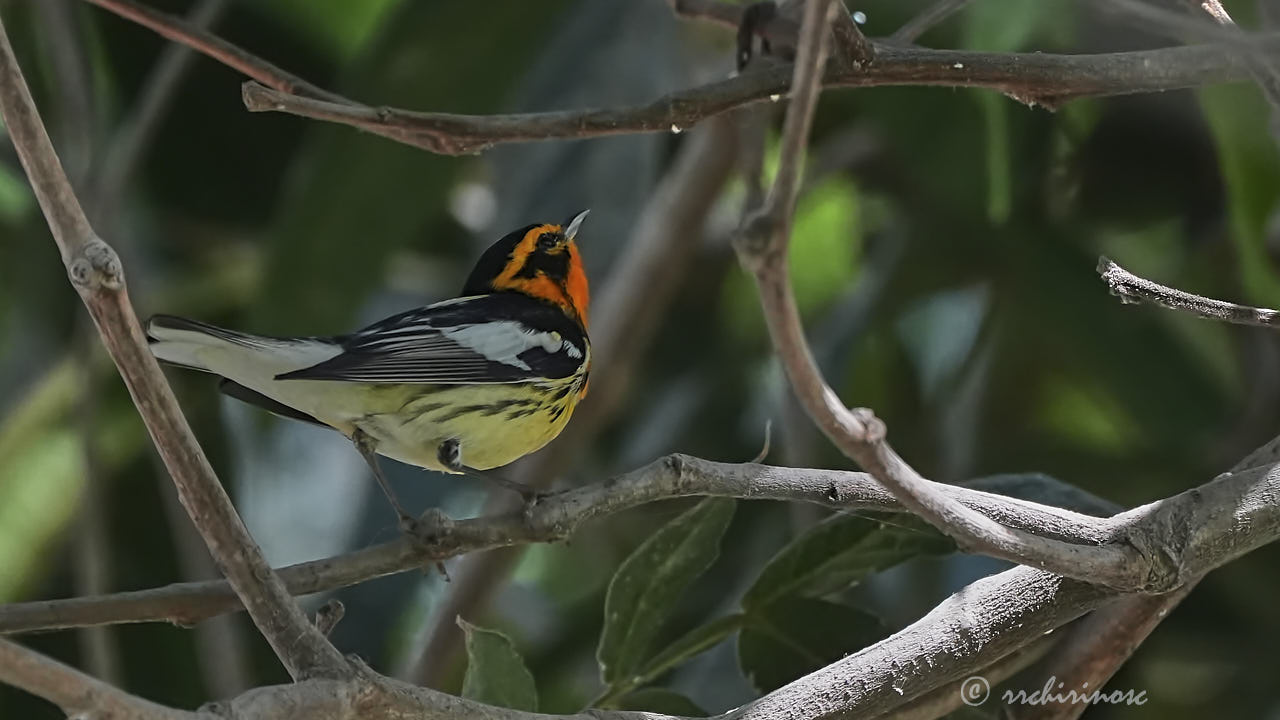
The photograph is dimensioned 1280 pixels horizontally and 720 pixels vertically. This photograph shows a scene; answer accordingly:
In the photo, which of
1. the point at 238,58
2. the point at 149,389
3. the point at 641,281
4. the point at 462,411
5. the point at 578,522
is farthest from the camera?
the point at 641,281

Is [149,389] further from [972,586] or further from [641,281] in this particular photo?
[641,281]

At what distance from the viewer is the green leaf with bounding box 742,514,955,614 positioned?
7.22 feet

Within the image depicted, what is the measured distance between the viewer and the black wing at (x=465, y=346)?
2.53 metres

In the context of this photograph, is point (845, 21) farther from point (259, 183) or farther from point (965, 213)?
point (259, 183)

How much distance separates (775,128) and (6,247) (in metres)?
2.47

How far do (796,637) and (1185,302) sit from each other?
85 centimetres

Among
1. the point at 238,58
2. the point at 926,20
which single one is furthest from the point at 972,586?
the point at 238,58

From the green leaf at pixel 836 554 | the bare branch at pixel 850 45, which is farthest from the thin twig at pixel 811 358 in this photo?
the green leaf at pixel 836 554

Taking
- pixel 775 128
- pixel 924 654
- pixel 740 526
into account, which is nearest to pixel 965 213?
pixel 775 128

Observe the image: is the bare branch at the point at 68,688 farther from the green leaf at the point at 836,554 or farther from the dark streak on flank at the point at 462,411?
the dark streak on flank at the point at 462,411

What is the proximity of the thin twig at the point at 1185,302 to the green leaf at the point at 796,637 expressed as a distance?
2.42ft

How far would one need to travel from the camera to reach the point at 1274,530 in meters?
1.73

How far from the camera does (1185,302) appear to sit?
1.75 meters

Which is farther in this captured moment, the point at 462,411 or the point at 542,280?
the point at 542,280
